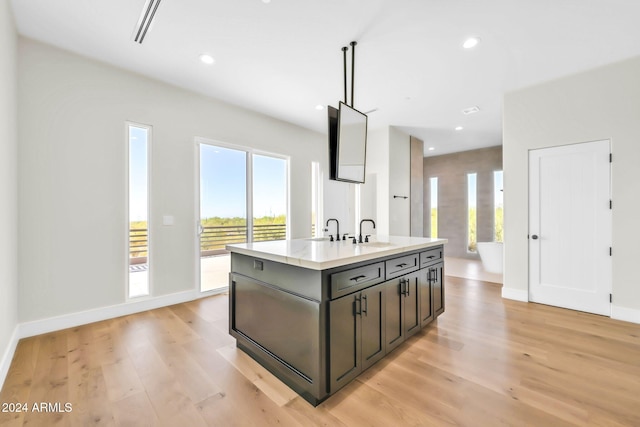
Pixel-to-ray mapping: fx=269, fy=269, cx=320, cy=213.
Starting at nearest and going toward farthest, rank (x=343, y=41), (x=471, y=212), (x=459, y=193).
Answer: (x=343, y=41) < (x=471, y=212) < (x=459, y=193)

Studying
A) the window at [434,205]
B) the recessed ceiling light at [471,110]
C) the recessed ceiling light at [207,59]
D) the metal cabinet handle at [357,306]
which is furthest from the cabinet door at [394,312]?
the window at [434,205]

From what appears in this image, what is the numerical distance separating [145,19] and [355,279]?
2807 millimetres

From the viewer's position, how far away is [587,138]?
A: 325 cm

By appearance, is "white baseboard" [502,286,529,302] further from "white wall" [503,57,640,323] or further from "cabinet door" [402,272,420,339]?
"cabinet door" [402,272,420,339]

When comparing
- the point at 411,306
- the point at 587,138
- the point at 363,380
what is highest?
the point at 587,138

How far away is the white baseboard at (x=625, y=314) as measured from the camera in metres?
2.95

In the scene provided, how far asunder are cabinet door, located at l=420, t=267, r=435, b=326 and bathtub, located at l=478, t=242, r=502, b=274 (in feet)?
11.1

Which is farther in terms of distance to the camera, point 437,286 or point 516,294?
point 516,294

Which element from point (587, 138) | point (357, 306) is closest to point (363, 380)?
point (357, 306)

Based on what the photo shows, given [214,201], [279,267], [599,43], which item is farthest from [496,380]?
[214,201]

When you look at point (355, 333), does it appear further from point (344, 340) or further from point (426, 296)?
point (426, 296)

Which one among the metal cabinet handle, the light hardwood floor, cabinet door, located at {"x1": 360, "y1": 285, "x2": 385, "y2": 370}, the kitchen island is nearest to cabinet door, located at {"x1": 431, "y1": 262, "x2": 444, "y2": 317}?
the light hardwood floor

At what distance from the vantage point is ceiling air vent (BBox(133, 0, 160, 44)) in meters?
2.16

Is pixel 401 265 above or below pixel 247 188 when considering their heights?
below
